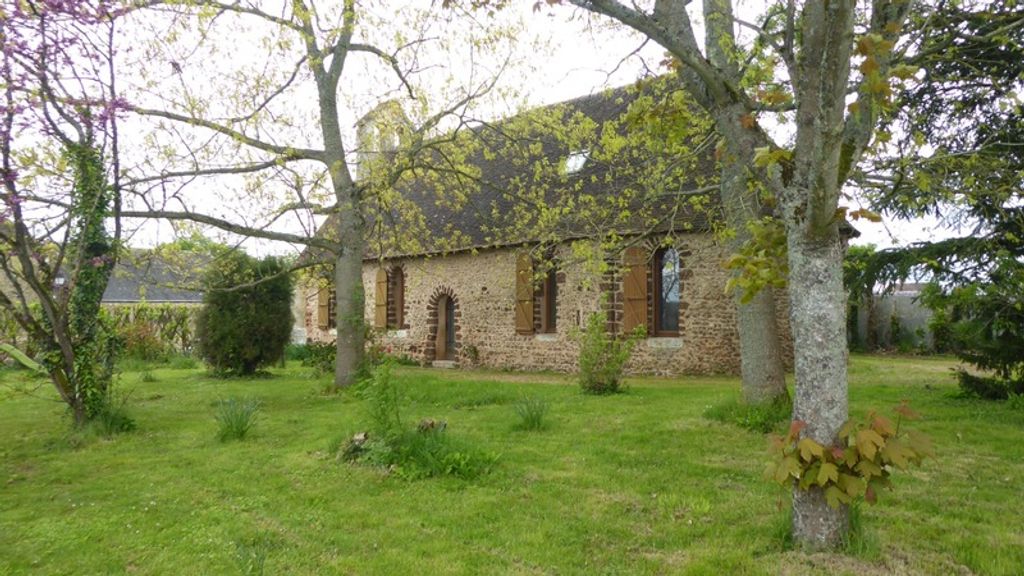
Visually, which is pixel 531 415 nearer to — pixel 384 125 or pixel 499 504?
pixel 499 504

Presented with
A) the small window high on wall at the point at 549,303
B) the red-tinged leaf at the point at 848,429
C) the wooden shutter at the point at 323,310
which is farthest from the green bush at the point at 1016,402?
the wooden shutter at the point at 323,310

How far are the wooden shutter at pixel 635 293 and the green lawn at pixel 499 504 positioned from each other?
5206 mm

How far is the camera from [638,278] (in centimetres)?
1396

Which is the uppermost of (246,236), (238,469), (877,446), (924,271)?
(246,236)

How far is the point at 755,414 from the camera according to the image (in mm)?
7355

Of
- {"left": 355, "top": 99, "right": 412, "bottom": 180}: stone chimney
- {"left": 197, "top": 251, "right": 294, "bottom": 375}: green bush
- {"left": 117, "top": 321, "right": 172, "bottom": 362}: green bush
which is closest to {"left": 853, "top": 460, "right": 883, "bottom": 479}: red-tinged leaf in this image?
{"left": 355, "top": 99, "right": 412, "bottom": 180}: stone chimney

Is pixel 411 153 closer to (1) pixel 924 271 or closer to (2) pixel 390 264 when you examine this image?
(1) pixel 924 271

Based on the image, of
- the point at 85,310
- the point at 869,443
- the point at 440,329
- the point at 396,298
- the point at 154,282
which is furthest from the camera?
the point at 396,298

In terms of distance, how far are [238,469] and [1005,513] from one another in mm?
6304

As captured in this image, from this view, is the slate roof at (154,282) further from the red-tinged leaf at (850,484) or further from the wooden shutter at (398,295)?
the red-tinged leaf at (850,484)

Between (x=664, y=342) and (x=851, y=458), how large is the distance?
1068 cm

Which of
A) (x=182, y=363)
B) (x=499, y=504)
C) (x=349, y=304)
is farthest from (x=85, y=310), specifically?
(x=182, y=363)

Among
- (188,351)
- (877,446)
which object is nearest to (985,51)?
(877,446)

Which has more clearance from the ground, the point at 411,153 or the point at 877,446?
the point at 411,153
